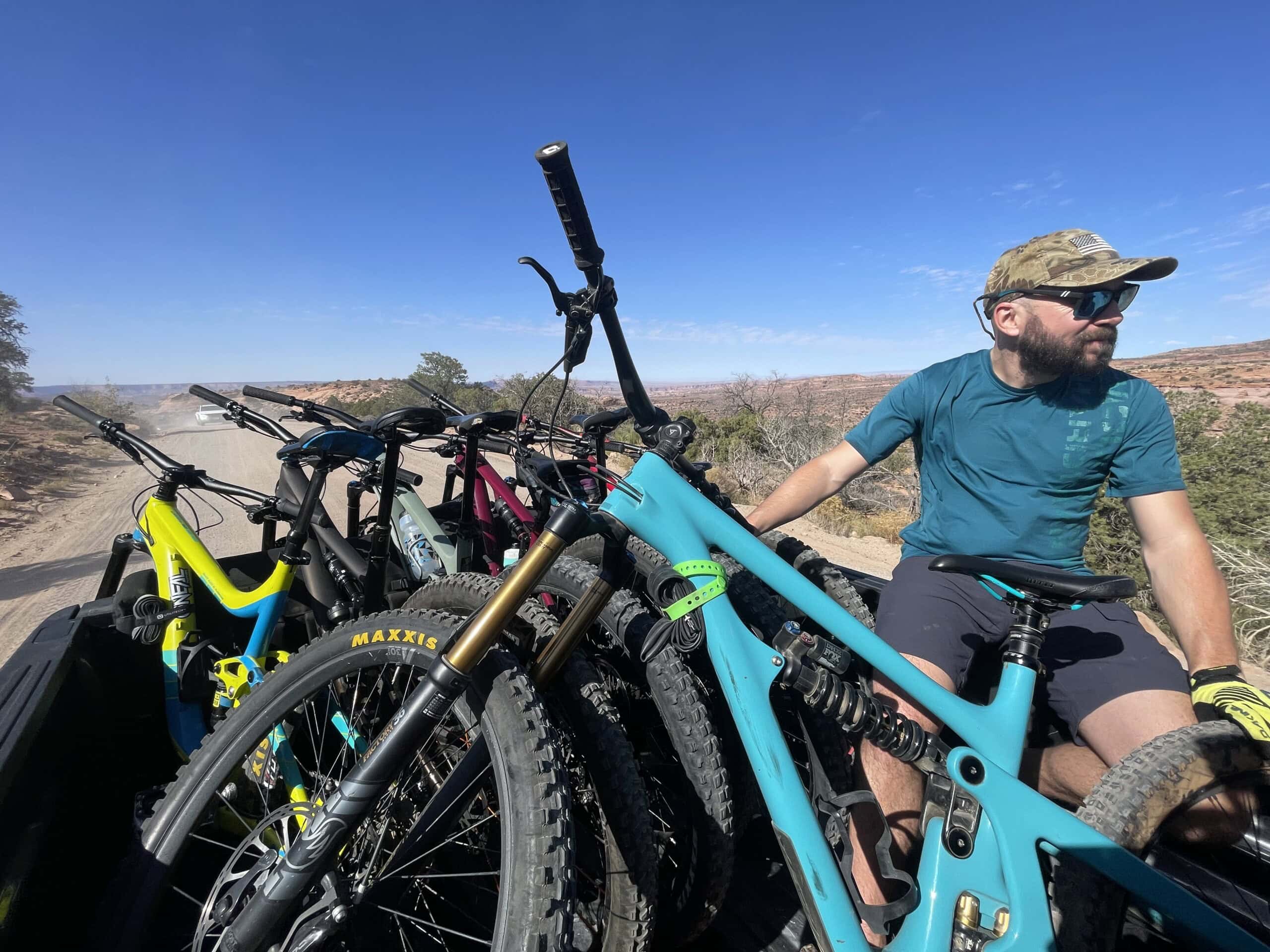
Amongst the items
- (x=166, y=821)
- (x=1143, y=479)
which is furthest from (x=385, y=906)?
(x=1143, y=479)

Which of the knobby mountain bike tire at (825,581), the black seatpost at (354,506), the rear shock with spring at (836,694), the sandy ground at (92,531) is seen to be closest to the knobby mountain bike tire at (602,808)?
the rear shock with spring at (836,694)

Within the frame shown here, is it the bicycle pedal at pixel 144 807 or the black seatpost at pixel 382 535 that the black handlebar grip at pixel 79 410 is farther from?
the bicycle pedal at pixel 144 807

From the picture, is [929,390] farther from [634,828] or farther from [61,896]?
[61,896]

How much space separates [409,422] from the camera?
280 centimetres

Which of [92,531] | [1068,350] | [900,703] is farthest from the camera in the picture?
[92,531]

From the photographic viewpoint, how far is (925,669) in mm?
1984

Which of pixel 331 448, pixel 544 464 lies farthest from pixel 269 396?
pixel 544 464

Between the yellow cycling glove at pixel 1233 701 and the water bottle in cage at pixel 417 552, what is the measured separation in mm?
3307

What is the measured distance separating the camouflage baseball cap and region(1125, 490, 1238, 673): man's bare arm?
81 cm

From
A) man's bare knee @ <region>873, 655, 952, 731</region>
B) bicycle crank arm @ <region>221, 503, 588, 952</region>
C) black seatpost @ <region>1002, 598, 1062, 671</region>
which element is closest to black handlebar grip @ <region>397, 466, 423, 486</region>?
bicycle crank arm @ <region>221, 503, 588, 952</region>

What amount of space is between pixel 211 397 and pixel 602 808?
2949mm

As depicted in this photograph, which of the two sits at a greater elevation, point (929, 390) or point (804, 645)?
point (929, 390)

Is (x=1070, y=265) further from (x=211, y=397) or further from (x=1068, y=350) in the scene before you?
(x=211, y=397)

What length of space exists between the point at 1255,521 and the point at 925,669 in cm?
857
